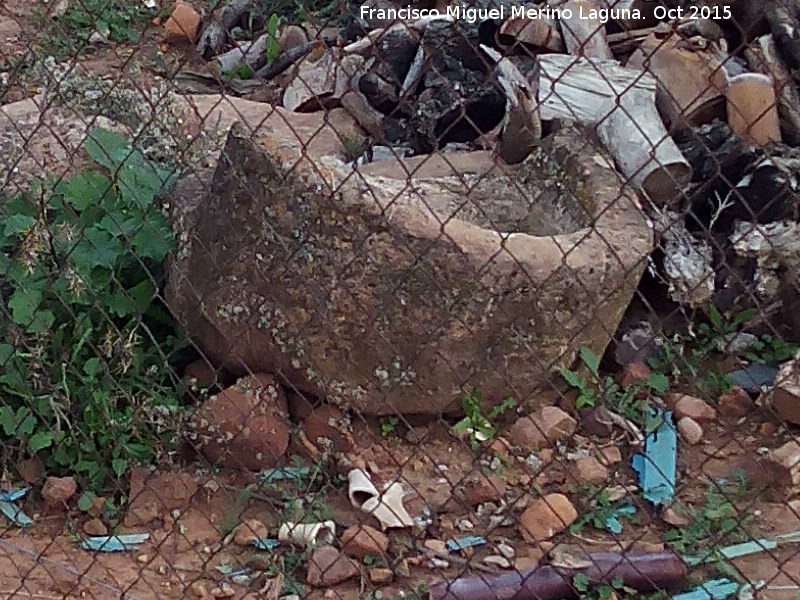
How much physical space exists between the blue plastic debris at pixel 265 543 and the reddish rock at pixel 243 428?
251 mm

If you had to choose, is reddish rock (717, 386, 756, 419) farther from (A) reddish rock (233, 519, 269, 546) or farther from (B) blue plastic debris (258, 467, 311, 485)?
(A) reddish rock (233, 519, 269, 546)

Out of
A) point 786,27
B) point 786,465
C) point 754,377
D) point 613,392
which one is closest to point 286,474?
point 613,392

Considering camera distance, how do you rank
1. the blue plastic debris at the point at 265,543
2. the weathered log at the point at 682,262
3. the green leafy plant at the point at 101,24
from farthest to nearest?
the green leafy plant at the point at 101,24
the weathered log at the point at 682,262
the blue plastic debris at the point at 265,543

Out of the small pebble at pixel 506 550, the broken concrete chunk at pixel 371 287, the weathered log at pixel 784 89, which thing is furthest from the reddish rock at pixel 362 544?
the weathered log at pixel 784 89

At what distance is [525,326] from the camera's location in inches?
108

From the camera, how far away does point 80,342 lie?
259 centimetres

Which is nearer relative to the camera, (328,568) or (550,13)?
(328,568)

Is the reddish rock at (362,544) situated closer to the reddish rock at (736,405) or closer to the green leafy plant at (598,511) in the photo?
the green leafy plant at (598,511)

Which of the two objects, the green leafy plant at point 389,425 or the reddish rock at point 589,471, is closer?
the reddish rock at point 589,471

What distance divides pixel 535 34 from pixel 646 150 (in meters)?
0.69

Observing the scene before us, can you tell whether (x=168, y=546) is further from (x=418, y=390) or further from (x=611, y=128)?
(x=611, y=128)

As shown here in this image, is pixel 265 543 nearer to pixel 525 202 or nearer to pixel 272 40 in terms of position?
pixel 525 202

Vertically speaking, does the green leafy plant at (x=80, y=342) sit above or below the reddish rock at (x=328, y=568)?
above

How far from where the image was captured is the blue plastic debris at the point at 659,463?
2.62 meters
